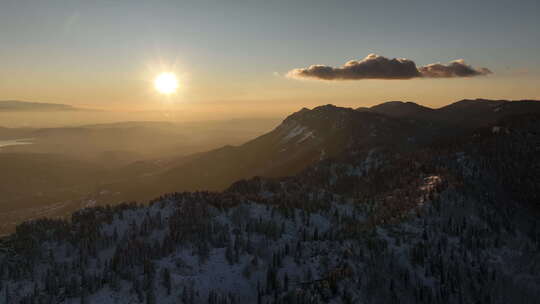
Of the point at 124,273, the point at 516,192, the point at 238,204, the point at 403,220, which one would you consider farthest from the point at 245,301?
the point at 516,192

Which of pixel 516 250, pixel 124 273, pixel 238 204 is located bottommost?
pixel 516 250

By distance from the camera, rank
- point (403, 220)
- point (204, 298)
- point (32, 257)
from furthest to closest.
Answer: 1. point (403, 220)
2. point (32, 257)
3. point (204, 298)

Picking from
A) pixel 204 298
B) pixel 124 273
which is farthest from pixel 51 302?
pixel 204 298

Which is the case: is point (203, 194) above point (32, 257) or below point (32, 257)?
above

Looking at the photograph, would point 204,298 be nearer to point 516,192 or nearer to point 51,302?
point 51,302

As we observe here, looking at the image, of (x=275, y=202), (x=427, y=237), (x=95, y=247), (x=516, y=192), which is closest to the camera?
(x=95, y=247)

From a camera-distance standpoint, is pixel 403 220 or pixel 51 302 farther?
pixel 403 220
